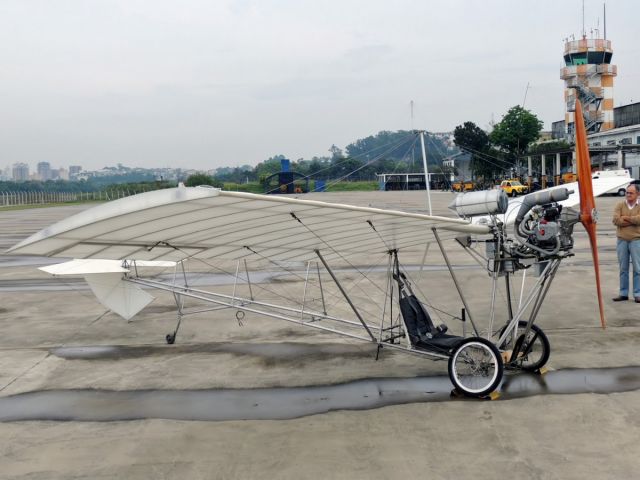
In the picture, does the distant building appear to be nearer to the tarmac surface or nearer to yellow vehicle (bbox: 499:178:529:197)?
yellow vehicle (bbox: 499:178:529:197)

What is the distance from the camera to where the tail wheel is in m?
5.98

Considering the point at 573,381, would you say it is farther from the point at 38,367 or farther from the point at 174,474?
the point at 38,367

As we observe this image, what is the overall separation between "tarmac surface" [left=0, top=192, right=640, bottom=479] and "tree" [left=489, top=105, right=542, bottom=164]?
63970mm

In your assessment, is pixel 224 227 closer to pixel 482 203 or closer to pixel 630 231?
pixel 482 203

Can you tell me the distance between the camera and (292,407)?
6.01m

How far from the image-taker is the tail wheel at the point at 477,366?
5.98m

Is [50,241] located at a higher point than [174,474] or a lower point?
higher

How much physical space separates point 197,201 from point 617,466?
385cm

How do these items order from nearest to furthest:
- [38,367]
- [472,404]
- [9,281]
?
[472,404], [38,367], [9,281]

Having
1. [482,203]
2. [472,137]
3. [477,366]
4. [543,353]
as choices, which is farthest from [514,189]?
[477,366]

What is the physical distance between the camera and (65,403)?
6.35m

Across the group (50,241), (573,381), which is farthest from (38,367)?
(573,381)

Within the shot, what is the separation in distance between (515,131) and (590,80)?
27444mm

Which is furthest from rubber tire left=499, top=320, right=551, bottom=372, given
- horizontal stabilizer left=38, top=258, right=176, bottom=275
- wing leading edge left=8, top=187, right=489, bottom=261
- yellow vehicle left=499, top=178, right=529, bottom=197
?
yellow vehicle left=499, top=178, right=529, bottom=197
